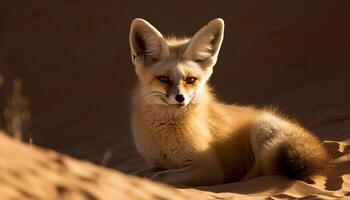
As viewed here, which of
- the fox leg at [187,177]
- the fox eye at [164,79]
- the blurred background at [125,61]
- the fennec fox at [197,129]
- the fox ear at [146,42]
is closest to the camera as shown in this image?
the fox leg at [187,177]

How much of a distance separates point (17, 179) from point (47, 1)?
12.9 meters

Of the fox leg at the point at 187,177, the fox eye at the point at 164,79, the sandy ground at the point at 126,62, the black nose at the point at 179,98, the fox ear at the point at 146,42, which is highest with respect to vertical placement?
the sandy ground at the point at 126,62

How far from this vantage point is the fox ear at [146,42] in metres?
7.67

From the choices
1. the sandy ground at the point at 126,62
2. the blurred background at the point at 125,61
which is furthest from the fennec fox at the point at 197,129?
the blurred background at the point at 125,61

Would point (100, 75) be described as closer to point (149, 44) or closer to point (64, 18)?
point (64, 18)

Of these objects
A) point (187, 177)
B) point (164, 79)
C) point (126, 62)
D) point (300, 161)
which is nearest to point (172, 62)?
point (164, 79)

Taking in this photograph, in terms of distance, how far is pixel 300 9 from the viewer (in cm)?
1362

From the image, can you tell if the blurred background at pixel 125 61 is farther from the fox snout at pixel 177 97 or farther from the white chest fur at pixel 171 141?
the fox snout at pixel 177 97

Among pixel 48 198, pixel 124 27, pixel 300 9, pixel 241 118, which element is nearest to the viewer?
pixel 48 198

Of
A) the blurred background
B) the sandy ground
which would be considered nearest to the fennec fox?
the sandy ground

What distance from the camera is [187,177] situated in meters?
7.23

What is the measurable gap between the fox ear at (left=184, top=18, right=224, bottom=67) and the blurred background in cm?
227

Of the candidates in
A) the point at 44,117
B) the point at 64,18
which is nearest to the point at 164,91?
the point at 44,117

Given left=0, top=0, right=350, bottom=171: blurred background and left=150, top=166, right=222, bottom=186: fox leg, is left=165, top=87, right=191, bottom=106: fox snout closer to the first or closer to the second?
left=150, top=166, right=222, bottom=186: fox leg
